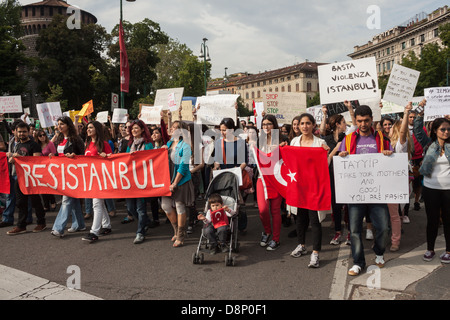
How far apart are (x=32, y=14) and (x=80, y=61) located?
1671 inches

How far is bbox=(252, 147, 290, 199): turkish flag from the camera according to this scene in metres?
5.14

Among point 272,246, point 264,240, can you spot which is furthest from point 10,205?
point 272,246

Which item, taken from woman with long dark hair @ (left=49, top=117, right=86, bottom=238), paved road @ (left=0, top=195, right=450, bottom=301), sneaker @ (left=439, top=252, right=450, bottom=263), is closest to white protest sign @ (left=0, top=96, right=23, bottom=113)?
woman with long dark hair @ (left=49, top=117, right=86, bottom=238)

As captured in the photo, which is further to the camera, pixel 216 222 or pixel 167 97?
pixel 167 97

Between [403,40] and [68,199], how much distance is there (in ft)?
278

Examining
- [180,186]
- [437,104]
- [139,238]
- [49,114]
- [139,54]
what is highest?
[139,54]

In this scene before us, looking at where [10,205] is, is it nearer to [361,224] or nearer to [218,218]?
[218,218]

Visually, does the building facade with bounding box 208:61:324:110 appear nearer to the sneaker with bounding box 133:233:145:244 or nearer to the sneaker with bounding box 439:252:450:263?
the sneaker with bounding box 133:233:145:244

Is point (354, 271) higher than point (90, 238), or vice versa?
point (90, 238)

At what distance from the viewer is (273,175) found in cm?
520

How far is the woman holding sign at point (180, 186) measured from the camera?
539cm

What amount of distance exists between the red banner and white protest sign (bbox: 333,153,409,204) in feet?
8.73
